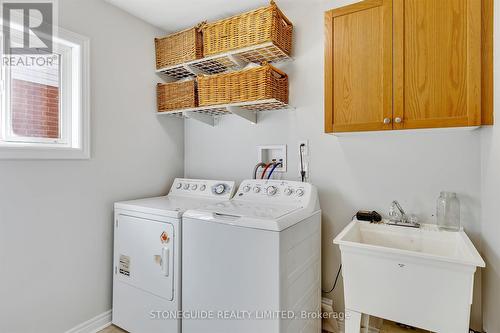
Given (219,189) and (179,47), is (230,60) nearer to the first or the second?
(179,47)

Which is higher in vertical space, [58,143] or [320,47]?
[320,47]

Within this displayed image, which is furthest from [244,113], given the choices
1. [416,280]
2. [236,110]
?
[416,280]

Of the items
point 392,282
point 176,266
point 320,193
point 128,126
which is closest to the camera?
point 392,282

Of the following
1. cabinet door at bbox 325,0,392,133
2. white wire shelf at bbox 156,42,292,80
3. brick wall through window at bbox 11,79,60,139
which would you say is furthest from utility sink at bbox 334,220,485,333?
brick wall through window at bbox 11,79,60,139

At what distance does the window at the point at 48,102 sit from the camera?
165cm

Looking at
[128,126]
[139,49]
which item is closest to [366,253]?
[128,126]

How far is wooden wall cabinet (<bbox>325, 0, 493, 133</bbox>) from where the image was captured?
1.29 m

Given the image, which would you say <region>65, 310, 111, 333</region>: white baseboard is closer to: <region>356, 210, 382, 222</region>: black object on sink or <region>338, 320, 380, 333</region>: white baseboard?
<region>338, 320, 380, 333</region>: white baseboard

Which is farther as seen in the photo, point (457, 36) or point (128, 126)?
point (128, 126)

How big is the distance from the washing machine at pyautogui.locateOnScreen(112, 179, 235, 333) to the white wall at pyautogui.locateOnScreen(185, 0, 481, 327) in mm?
546

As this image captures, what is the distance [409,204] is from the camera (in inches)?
67.5

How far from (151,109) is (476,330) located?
9.05 feet

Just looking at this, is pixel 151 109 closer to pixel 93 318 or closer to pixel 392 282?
pixel 93 318

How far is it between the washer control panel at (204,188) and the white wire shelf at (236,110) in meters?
0.56
